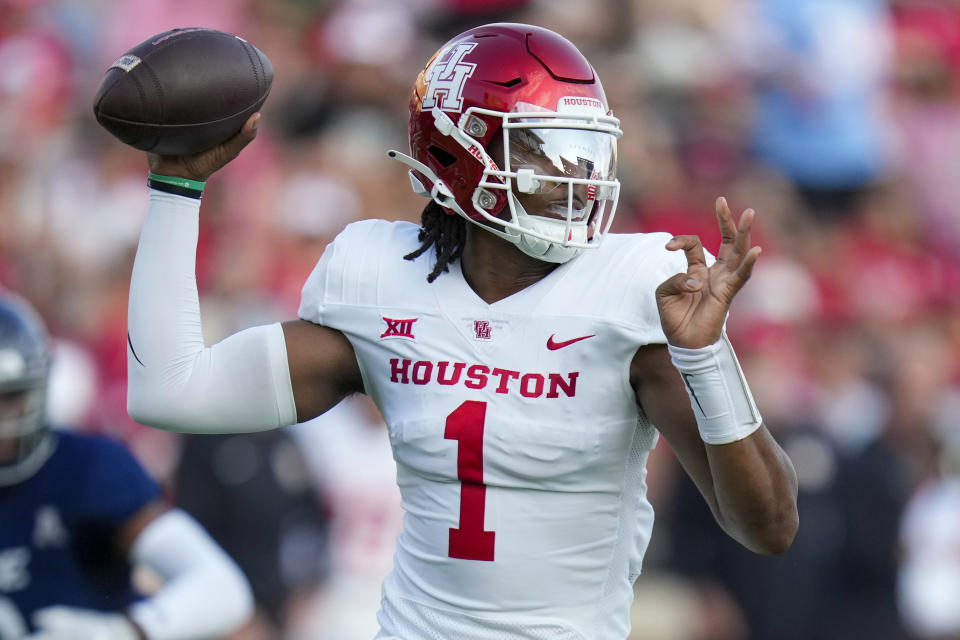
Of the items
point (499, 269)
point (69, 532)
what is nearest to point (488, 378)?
point (499, 269)

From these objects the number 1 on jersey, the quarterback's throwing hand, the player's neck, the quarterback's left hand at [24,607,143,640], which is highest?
the quarterback's throwing hand

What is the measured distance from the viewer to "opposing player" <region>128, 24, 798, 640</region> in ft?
9.16

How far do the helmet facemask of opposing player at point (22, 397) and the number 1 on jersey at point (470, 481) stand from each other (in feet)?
5.81

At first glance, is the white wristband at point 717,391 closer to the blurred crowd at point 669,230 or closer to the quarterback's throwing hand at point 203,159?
the quarterback's throwing hand at point 203,159

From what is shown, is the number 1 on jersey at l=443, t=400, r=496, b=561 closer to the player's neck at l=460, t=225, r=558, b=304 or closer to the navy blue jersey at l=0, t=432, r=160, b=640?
the player's neck at l=460, t=225, r=558, b=304

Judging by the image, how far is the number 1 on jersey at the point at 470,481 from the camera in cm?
281

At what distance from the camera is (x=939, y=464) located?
24.0ft

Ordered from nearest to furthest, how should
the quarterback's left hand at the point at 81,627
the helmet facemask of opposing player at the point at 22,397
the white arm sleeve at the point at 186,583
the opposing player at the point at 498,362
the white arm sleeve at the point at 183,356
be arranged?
the opposing player at the point at 498,362 < the white arm sleeve at the point at 183,356 < the quarterback's left hand at the point at 81,627 < the white arm sleeve at the point at 186,583 < the helmet facemask of opposing player at the point at 22,397

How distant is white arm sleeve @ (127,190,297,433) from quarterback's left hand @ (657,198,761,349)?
32.6 inches

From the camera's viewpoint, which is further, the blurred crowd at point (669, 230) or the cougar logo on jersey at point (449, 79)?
the blurred crowd at point (669, 230)

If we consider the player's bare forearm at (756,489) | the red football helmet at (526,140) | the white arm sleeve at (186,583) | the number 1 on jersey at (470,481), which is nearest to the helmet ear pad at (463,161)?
the red football helmet at (526,140)

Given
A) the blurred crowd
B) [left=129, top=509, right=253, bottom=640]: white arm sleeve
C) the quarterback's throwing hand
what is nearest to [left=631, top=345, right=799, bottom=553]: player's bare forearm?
the quarterback's throwing hand

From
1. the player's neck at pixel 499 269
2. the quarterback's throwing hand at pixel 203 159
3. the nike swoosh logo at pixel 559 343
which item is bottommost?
the nike swoosh logo at pixel 559 343

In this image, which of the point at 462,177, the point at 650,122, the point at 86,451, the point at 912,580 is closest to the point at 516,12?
the point at 650,122
